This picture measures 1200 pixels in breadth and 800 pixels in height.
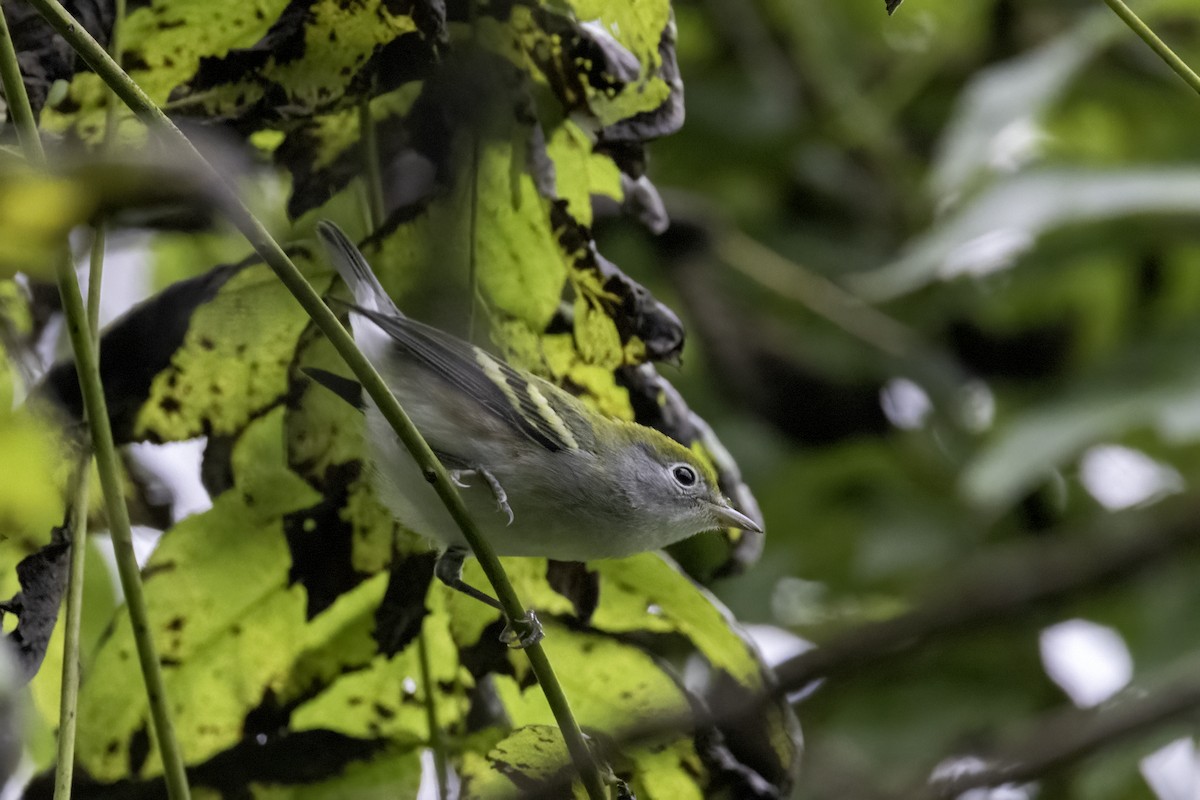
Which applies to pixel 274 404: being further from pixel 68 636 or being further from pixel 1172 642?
pixel 1172 642

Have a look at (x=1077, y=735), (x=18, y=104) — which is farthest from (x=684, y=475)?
(x=1077, y=735)

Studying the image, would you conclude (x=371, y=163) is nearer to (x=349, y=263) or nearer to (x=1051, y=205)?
(x=349, y=263)

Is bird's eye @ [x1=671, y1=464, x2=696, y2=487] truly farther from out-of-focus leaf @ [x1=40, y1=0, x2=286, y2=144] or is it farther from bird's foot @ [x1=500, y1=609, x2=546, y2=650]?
out-of-focus leaf @ [x1=40, y1=0, x2=286, y2=144]

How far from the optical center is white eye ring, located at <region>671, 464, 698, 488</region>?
2156 millimetres

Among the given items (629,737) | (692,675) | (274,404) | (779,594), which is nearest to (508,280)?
(274,404)

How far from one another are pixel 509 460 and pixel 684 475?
0.33 metres

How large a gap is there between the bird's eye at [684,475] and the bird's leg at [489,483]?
14.0 inches

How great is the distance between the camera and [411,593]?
1.64 metres

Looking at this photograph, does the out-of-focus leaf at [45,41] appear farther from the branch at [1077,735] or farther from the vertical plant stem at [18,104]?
the branch at [1077,735]

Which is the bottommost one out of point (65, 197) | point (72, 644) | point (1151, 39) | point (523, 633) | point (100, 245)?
point (72, 644)

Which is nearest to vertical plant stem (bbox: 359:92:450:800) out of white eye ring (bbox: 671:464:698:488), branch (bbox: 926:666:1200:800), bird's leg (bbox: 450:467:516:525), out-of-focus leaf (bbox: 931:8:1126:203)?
bird's leg (bbox: 450:467:516:525)

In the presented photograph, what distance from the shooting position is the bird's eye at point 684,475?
2.16 metres

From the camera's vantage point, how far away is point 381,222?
1.59m

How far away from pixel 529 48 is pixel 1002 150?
7.79ft
